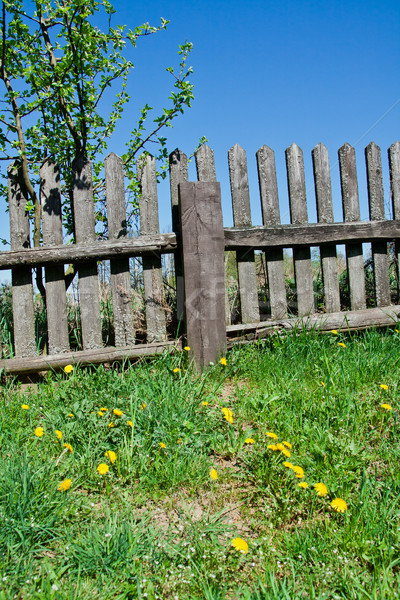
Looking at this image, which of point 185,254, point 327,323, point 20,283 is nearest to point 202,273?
point 185,254

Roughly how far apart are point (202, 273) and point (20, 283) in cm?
141

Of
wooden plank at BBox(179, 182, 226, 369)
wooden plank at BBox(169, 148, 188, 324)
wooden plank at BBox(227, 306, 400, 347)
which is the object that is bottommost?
wooden plank at BBox(227, 306, 400, 347)

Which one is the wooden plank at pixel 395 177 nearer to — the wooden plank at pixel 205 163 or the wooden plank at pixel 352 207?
the wooden plank at pixel 352 207

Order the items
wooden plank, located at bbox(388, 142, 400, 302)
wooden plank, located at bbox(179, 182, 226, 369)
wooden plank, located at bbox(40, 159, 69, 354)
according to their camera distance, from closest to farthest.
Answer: wooden plank, located at bbox(179, 182, 226, 369)
wooden plank, located at bbox(40, 159, 69, 354)
wooden plank, located at bbox(388, 142, 400, 302)

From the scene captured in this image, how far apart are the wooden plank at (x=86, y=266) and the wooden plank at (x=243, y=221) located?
115 centimetres

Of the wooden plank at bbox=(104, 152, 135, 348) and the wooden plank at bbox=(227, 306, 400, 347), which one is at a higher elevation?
the wooden plank at bbox=(104, 152, 135, 348)

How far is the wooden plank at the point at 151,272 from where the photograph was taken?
12.4 ft

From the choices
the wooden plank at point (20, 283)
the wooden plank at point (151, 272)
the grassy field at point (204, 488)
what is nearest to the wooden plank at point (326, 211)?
the grassy field at point (204, 488)

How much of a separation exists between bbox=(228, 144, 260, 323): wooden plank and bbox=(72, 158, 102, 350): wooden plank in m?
1.15

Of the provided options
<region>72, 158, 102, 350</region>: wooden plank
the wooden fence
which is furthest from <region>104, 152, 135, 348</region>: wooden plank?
<region>72, 158, 102, 350</region>: wooden plank

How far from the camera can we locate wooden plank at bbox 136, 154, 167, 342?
379 centimetres

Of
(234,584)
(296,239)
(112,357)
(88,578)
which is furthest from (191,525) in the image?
(296,239)

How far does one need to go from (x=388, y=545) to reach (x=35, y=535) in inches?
49.3

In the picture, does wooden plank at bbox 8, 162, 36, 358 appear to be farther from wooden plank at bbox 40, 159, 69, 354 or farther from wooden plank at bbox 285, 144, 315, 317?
wooden plank at bbox 285, 144, 315, 317
